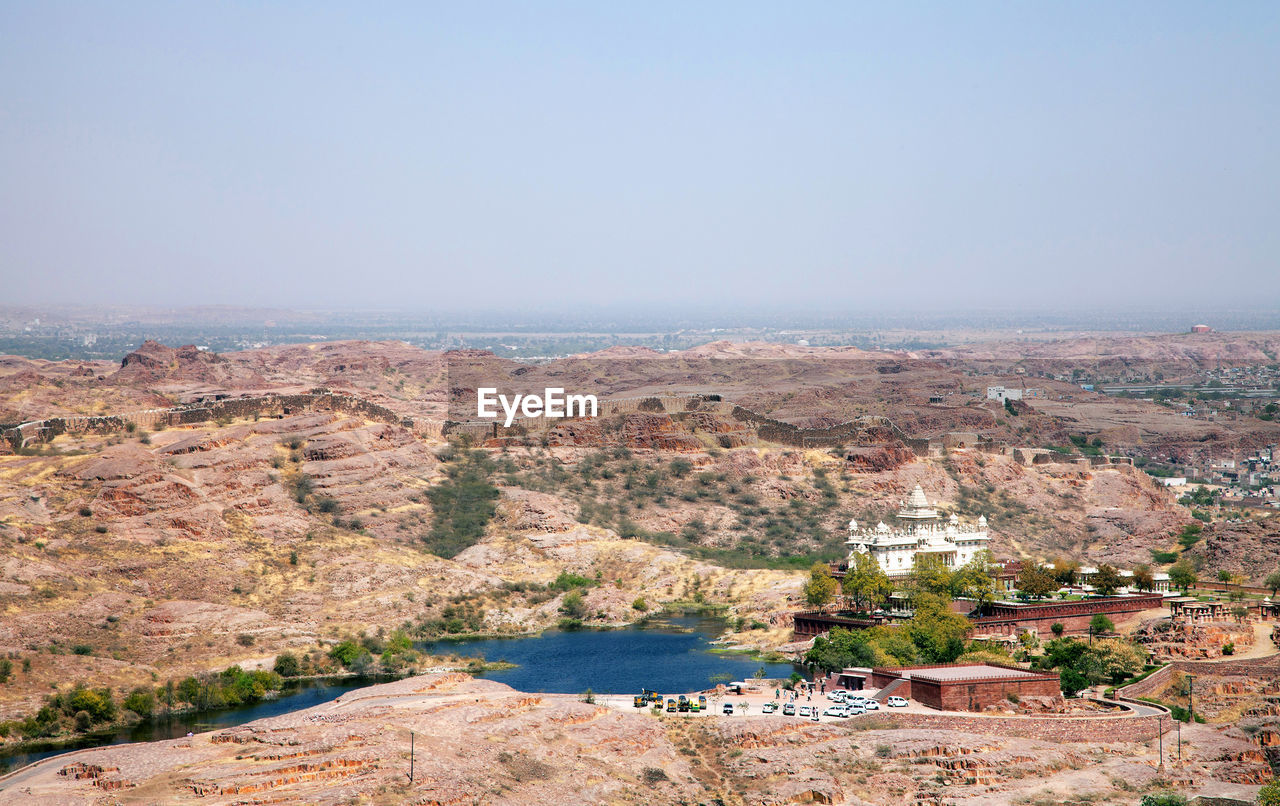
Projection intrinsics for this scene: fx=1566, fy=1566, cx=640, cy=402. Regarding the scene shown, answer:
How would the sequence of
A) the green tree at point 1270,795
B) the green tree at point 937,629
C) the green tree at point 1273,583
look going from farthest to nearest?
the green tree at point 1273,583 < the green tree at point 937,629 < the green tree at point 1270,795

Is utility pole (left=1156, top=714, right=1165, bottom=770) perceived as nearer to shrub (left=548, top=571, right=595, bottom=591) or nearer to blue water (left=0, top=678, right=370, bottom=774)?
blue water (left=0, top=678, right=370, bottom=774)

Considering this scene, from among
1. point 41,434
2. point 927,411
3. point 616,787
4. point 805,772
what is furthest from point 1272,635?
point 927,411

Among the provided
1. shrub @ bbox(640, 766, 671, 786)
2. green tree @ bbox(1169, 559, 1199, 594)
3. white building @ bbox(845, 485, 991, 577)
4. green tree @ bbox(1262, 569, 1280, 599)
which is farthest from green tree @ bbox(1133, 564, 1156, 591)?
shrub @ bbox(640, 766, 671, 786)

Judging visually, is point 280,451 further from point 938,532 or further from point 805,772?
point 805,772

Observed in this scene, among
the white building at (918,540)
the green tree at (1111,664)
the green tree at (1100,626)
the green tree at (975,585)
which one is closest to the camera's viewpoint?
the green tree at (1111,664)

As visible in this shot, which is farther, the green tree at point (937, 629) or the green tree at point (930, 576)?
the green tree at point (930, 576)

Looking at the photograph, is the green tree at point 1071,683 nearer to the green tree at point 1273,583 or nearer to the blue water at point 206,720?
the green tree at point 1273,583

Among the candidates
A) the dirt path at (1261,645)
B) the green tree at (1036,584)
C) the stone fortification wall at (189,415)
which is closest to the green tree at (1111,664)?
the dirt path at (1261,645)
